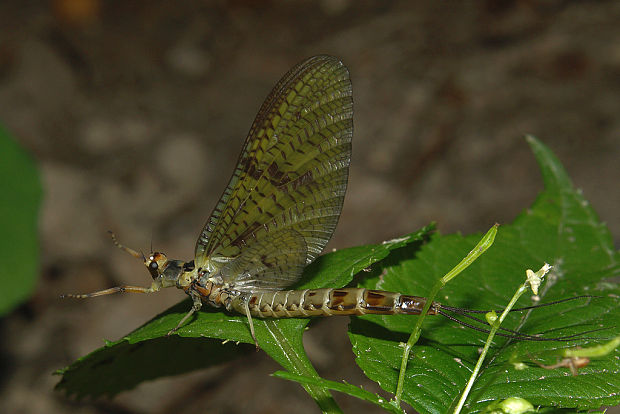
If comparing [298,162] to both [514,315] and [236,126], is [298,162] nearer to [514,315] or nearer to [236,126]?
[514,315]

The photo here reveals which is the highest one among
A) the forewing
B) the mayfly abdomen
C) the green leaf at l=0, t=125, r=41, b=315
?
the green leaf at l=0, t=125, r=41, b=315

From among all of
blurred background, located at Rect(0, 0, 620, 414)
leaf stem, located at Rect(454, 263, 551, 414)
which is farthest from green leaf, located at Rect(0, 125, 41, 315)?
leaf stem, located at Rect(454, 263, 551, 414)

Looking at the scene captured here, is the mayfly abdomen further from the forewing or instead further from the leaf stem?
the leaf stem

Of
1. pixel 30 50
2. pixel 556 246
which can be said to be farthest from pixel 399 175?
pixel 30 50

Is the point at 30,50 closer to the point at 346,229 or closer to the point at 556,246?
the point at 346,229

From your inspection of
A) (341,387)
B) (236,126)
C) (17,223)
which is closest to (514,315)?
(341,387)

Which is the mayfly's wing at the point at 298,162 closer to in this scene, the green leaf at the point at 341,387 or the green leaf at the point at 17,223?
the green leaf at the point at 341,387

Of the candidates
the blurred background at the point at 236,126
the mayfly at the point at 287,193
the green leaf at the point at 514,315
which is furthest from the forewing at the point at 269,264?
the blurred background at the point at 236,126
